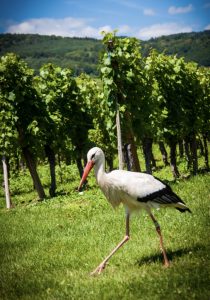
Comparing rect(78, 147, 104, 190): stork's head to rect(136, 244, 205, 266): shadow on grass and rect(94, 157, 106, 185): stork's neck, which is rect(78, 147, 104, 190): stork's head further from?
rect(136, 244, 205, 266): shadow on grass

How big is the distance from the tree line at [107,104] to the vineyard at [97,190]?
0.08m

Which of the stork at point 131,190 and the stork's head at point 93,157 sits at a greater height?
the stork's head at point 93,157

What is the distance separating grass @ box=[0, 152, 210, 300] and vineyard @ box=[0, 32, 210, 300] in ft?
0.11

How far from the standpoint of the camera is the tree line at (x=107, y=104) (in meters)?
22.0

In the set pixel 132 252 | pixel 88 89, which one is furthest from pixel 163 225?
pixel 88 89

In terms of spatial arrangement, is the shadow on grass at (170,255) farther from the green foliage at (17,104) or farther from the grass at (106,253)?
the green foliage at (17,104)

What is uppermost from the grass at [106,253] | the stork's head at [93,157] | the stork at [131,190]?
the stork's head at [93,157]

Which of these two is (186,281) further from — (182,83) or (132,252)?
(182,83)

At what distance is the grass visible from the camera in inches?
309

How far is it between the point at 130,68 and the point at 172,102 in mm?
8868

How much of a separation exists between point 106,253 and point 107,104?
12051 mm

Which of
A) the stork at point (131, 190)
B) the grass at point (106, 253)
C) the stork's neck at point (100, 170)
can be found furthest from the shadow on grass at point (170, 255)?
the stork's neck at point (100, 170)

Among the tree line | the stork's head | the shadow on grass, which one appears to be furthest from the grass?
the tree line

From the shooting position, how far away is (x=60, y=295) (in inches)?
327
